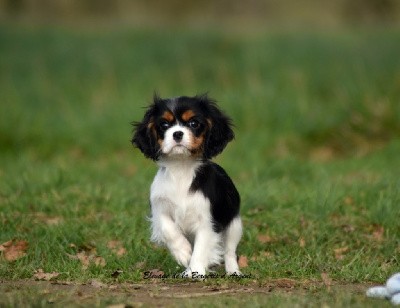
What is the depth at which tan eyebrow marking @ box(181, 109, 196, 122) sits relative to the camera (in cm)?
640

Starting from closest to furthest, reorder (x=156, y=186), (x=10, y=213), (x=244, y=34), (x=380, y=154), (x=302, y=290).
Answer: (x=302, y=290)
(x=156, y=186)
(x=10, y=213)
(x=380, y=154)
(x=244, y=34)

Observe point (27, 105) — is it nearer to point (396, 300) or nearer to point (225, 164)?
point (225, 164)

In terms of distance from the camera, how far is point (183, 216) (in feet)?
21.4

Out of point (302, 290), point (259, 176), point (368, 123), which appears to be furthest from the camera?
point (368, 123)

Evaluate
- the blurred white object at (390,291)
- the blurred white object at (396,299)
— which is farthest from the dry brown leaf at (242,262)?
the blurred white object at (396,299)

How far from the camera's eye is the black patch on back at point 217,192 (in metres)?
6.56

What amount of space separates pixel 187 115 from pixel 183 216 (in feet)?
2.45

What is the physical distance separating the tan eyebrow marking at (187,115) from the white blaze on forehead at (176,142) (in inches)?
2.6

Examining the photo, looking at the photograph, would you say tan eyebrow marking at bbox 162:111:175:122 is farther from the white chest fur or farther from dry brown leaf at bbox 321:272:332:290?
dry brown leaf at bbox 321:272:332:290

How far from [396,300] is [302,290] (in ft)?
2.71

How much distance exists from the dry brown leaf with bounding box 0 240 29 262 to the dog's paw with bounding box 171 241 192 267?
146 cm

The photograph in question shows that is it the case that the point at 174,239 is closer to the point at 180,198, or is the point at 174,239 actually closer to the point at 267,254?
the point at 180,198

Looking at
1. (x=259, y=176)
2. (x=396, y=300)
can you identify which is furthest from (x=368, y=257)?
(x=259, y=176)

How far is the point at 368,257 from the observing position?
24.2 ft
